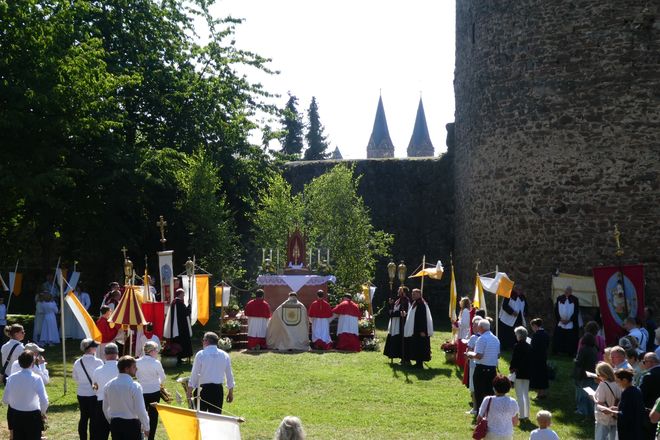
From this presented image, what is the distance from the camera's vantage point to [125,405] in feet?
27.5

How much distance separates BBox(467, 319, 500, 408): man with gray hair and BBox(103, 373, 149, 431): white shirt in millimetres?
4861

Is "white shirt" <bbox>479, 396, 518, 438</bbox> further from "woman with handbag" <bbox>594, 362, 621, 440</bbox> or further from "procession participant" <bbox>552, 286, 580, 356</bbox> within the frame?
"procession participant" <bbox>552, 286, 580, 356</bbox>

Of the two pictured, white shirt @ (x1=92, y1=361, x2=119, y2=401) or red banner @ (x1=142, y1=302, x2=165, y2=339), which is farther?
red banner @ (x1=142, y1=302, x2=165, y2=339)

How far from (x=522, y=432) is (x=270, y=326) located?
8.75 meters

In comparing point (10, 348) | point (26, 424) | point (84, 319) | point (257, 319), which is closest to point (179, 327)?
point (257, 319)

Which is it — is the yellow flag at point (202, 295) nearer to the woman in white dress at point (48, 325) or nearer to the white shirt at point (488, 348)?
the woman in white dress at point (48, 325)

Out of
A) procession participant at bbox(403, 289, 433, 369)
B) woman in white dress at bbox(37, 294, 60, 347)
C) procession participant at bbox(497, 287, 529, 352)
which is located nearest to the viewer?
procession participant at bbox(403, 289, 433, 369)

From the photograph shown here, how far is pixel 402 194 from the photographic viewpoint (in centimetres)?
2733

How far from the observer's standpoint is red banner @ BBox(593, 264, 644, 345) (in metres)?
15.1

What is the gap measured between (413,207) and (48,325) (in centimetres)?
1218

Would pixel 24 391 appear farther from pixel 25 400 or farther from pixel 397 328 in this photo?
pixel 397 328

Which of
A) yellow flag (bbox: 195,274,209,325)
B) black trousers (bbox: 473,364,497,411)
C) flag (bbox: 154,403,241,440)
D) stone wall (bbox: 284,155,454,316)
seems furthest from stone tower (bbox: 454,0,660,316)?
flag (bbox: 154,403,241,440)

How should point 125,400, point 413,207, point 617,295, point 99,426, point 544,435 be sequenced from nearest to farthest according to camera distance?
point 544,435 → point 125,400 → point 99,426 → point 617,295 → point 413,207

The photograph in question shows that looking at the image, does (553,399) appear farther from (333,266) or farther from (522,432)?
(333,266)
